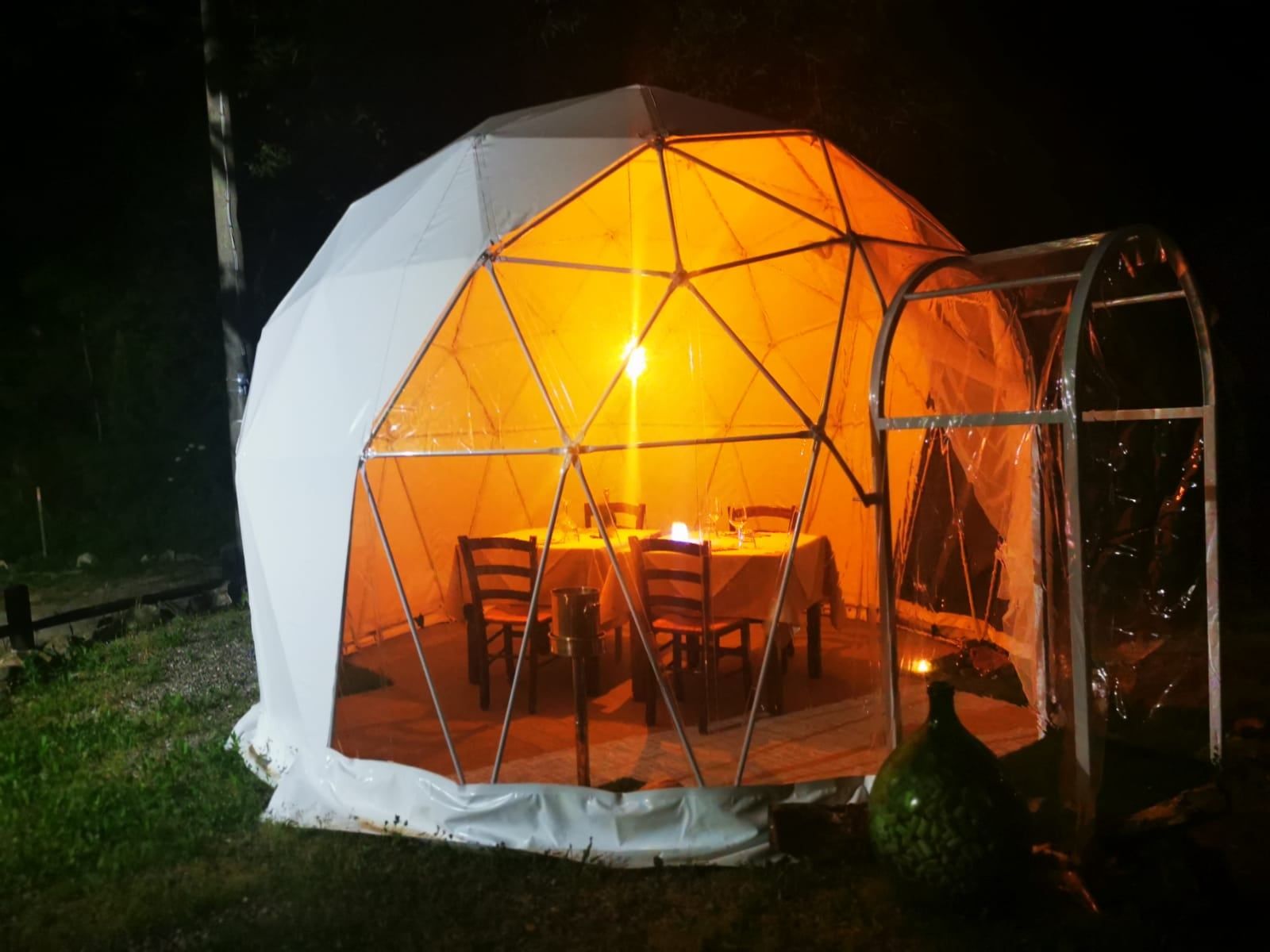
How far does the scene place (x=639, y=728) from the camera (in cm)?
570

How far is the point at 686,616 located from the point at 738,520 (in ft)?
5.14

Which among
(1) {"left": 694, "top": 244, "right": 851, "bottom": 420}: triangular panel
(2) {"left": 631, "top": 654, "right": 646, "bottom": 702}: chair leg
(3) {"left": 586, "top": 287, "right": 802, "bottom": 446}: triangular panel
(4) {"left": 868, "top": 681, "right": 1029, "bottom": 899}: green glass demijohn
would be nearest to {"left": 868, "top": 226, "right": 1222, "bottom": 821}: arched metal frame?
(4) {"left": 868, "top": 681, "right": 1029, "bottom": 899}: green glass demijohn

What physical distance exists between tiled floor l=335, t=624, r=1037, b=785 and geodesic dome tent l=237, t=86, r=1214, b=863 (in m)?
0.03

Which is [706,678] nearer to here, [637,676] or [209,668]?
[637,676]

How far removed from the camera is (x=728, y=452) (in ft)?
27.5

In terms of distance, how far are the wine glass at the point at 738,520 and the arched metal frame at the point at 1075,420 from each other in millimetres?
1918

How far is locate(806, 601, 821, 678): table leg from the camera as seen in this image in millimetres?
6324

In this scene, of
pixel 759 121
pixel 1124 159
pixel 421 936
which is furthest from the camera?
pixel 1124 159

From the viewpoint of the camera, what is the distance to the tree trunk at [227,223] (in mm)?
9492

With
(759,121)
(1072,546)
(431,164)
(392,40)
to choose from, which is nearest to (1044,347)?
(759,121)

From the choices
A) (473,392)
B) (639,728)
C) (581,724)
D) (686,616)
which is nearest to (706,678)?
(686,616)

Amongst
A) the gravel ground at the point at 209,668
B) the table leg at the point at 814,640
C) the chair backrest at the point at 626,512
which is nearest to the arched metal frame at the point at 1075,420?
the table leg at the point at 814,640

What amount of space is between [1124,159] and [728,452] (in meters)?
5.33

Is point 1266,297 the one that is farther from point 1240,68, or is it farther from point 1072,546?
point 1072,546
